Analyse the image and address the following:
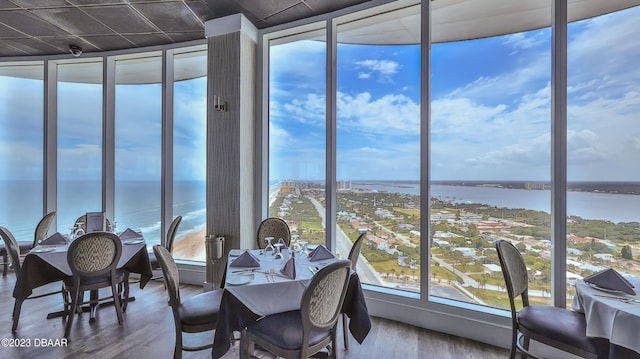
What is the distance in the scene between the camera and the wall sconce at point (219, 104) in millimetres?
3674

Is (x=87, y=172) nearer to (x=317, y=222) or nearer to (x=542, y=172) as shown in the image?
(x=317, y=222)

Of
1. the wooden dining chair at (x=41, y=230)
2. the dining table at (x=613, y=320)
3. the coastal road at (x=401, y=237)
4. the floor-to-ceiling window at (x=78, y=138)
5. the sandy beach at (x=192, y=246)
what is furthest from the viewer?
the floor-to-ceiling window at (x=78, y=138)

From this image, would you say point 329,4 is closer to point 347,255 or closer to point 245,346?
point 347,255

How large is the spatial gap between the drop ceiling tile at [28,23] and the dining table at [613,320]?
6332 mm

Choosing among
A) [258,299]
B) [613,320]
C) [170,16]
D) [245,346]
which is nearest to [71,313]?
[245,346]

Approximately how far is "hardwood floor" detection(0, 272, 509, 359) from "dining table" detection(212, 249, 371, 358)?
0.55m

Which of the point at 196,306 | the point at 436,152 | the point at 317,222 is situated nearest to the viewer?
the point at 196,306

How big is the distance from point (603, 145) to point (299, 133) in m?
3.06

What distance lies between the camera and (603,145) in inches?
96.6

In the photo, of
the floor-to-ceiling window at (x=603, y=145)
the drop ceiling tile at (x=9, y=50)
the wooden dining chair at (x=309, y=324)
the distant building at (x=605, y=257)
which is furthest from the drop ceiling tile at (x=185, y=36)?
the distant building at (x=605, y=257)

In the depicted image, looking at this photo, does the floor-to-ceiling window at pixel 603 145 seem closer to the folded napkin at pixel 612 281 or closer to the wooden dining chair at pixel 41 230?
the folded napkin at pixel 612 281

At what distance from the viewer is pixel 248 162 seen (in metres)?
3.84

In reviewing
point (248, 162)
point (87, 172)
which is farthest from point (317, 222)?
point (87, 172)

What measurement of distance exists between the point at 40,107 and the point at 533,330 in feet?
24.1
